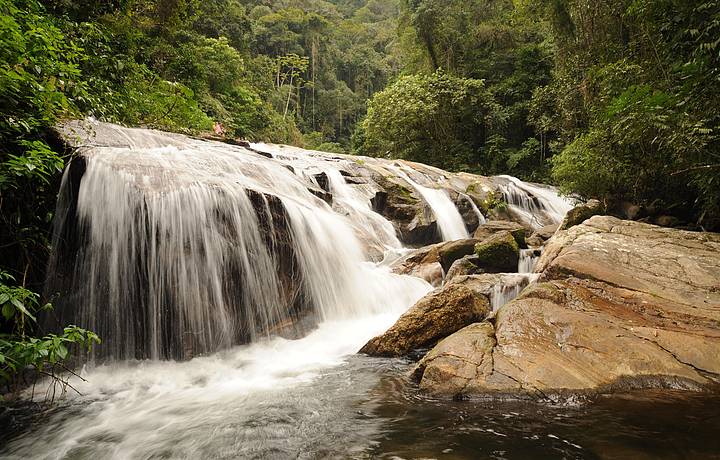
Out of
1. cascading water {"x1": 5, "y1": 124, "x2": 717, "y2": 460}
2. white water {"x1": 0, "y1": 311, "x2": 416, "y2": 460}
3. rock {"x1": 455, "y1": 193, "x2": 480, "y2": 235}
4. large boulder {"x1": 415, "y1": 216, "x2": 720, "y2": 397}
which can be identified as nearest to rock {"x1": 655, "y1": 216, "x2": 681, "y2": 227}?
large boulder {"x1": 415, "y1": 216, "x2": 720, "y2": 397}

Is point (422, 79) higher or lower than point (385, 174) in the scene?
higher

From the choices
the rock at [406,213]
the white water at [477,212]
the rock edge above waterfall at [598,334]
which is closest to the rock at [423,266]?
the rock at [406,213]

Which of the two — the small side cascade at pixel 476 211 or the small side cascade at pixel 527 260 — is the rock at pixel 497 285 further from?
the small side cascade at pixel 476 211

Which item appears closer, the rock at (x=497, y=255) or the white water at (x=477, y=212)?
the rock at (x=497, y=255)

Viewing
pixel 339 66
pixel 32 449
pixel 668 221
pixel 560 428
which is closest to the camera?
pixel 560 428

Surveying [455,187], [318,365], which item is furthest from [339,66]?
[318,365]

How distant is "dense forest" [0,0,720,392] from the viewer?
4035 millimetres

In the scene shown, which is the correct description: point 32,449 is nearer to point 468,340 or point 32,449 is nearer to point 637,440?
point 468,340

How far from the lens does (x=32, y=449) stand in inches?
121

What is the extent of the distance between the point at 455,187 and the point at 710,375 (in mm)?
12281

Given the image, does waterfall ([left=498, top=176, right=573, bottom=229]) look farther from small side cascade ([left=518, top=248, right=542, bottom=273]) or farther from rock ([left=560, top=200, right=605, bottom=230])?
small side cascade ([left=518, top=248, right=542, bottom=273])

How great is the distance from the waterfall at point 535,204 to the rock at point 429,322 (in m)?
10.4

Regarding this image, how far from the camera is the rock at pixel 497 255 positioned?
7828 millimetres

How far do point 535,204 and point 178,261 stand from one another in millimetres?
14193
